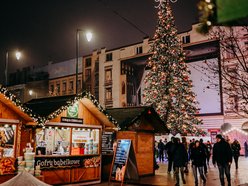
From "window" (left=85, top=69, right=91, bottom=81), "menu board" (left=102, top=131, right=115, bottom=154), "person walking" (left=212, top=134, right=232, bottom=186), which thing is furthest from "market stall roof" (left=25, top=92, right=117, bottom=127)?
"window" (left=85, top=69, right=91, bottom=81)

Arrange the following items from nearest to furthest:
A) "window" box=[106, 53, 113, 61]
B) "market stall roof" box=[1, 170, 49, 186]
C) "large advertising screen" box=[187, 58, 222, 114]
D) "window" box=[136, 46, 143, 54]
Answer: "market stall roof" box=[1, 170, 49, 186], "large advertising screen" box=[187, 58, 222, 114], "window" box=[136, 46, 143, 54], "window" box=[106, 53, 113, 61]

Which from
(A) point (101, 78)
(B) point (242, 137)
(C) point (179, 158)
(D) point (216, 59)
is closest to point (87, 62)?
(A) point (101, 78)

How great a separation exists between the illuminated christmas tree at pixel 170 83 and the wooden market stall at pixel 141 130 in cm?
1133

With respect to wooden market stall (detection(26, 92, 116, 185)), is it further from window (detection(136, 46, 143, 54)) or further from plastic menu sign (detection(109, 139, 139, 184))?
window (detection(136, 46, 143, 54))

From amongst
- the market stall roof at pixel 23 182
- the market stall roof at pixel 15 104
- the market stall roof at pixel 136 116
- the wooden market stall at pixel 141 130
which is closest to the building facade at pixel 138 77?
the market stall roof at pixel 136 116

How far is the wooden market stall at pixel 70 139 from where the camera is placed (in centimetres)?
1266

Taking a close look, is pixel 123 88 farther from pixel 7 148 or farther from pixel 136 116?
pixel 7 148

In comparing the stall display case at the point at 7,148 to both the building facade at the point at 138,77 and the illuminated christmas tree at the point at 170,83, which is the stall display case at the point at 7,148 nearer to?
the illuminated christmas tree at the point at 170,83

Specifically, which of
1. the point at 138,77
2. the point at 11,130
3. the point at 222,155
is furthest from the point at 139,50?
the point at 11,130

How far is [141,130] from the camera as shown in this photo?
→ 16.8 m

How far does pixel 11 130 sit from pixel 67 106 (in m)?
2.49

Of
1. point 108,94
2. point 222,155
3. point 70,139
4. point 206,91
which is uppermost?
point 108,94

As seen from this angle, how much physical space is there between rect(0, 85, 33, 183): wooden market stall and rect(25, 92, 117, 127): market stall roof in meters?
0.80

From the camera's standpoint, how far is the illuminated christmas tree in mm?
29312
